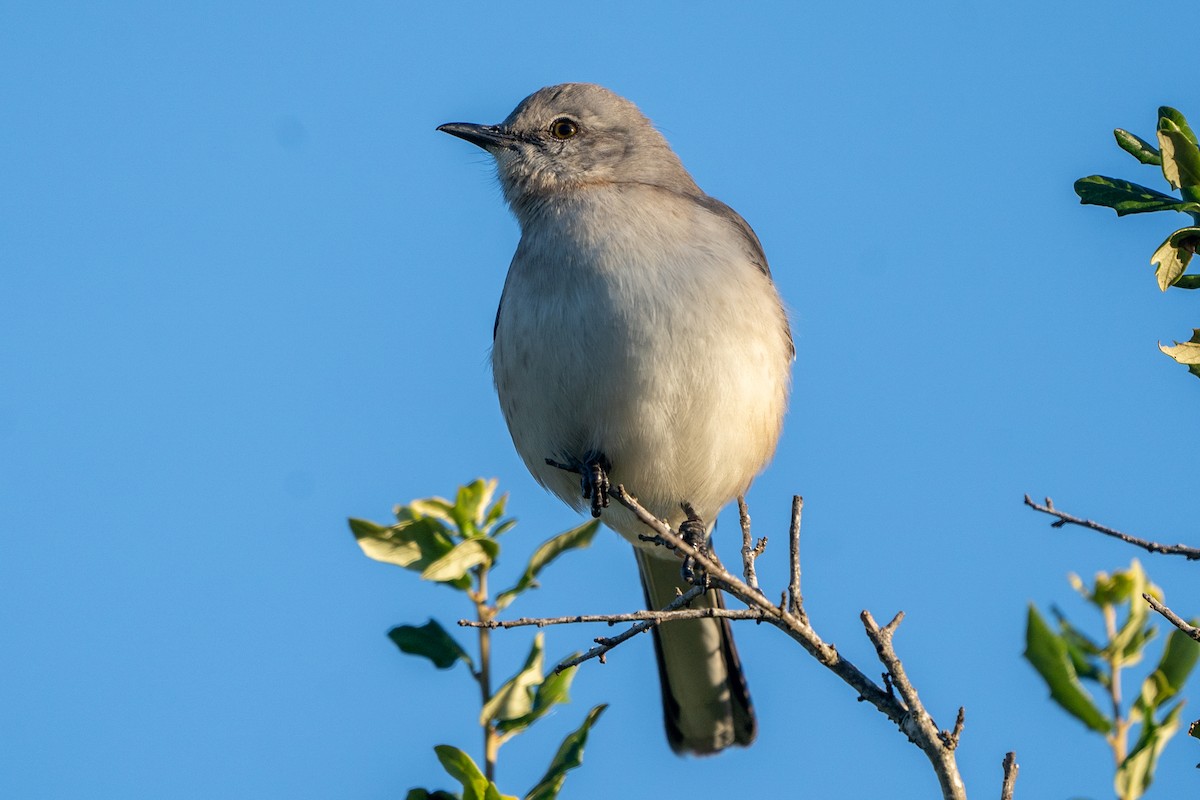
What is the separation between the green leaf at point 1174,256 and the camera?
3.35 m

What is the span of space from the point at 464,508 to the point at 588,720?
2.99 ft

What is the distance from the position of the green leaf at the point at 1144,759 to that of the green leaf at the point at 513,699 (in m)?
1.70

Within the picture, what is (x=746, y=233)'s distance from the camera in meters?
6.31

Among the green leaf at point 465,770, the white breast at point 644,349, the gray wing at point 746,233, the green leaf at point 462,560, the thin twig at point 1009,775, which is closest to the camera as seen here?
the thin twig at point 1009,775

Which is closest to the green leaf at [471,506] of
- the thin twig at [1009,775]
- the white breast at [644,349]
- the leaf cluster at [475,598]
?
the leaf cluster at [475,598]

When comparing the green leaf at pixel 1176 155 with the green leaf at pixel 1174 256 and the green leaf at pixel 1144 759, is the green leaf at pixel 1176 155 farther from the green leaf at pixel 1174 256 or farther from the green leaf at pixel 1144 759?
the green leaf at pixel 1144 759

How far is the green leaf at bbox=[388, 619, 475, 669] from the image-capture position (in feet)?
14.0

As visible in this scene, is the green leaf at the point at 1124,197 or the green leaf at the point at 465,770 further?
the green leaf at the point at 465,770

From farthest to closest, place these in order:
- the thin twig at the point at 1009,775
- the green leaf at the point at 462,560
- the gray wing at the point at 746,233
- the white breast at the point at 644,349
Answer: the gray wing at the point at 746,233, the white breast at the point at 644,349, the green leaf at the point at 462,560, the thin twig at the point at 1009,775

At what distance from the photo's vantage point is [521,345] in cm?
557

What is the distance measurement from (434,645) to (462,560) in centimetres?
30

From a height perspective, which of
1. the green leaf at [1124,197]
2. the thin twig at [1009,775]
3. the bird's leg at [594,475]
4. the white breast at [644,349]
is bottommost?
the thin twig at [1009,775]

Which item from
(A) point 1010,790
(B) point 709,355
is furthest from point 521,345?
(A) point 1010,790

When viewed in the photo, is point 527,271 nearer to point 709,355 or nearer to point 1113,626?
point 709,355
